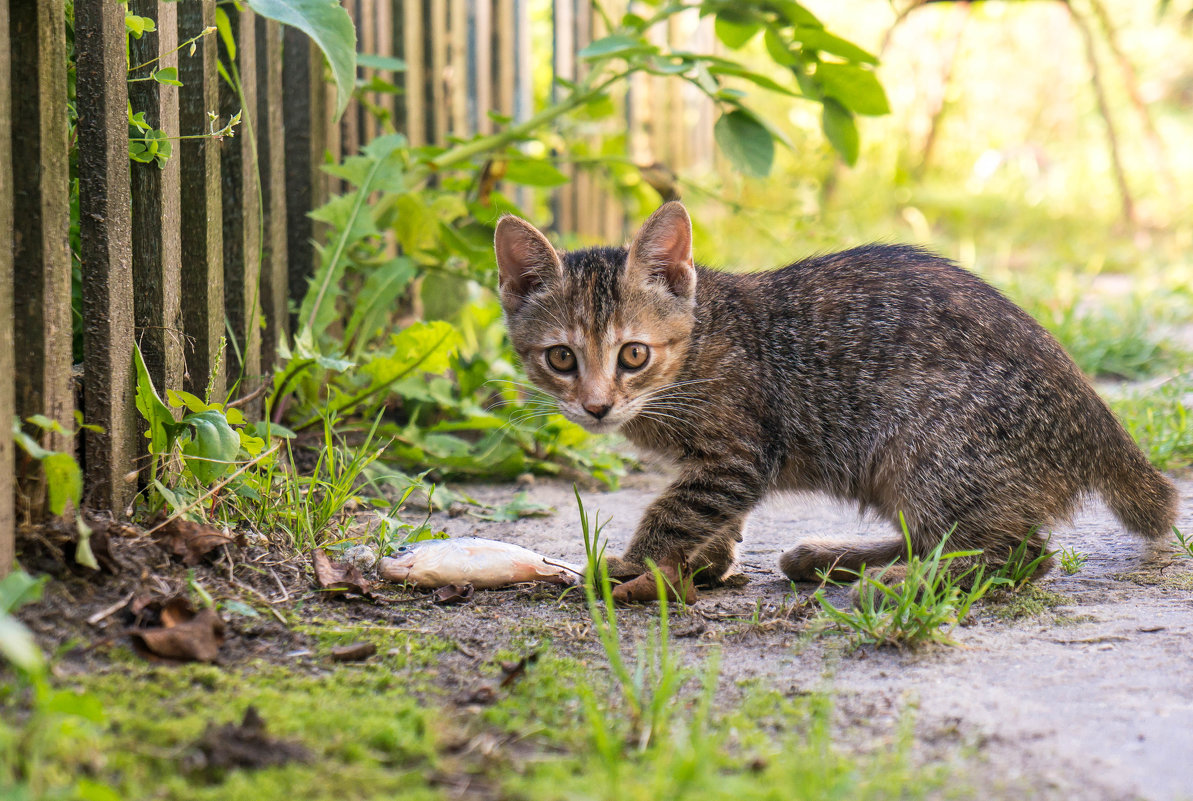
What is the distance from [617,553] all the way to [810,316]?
1110mm

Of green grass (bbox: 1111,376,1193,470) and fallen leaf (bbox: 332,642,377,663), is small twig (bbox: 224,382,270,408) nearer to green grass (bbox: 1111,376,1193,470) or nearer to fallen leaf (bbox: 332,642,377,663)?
fallen leaf (bbox: 332,642,377,663)

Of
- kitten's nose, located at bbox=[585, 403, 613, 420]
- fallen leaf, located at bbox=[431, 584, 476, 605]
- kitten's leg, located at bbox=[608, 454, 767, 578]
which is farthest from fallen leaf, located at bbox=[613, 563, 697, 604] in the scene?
kitten's nose, located at bbox=[585, 403, 613, 420]

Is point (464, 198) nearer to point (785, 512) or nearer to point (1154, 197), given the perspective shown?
point (785, 512)

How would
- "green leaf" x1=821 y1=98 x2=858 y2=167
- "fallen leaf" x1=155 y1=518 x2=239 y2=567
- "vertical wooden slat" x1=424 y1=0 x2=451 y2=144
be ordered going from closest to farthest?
1. "fallen leaf" x1=155 y1=518 x2=239 y2=567
2. "green leaf" x1=821 y1=98 x2=858 y2=167
3. "vertical wooden slat" x1=424 y1=0 x2=451 y2=144

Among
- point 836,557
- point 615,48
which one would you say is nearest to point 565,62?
point 615,48

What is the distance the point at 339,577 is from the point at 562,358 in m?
1.25

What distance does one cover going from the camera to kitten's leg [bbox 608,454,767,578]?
343 centimetres

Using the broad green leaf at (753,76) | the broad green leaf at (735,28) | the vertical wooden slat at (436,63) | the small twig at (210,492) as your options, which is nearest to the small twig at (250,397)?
the small twig at (210,492)

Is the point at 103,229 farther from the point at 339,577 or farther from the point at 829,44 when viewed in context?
the point at 829,44

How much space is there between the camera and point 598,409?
358 centimetres

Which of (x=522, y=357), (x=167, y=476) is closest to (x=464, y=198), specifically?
(x=522, y=357)

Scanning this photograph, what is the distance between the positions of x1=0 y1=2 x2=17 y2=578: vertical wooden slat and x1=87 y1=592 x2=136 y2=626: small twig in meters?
0.21

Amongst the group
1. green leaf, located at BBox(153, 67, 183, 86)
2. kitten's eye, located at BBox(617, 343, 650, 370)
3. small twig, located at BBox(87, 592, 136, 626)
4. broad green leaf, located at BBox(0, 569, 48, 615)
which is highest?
green leaf, located at BBox(153, 67, 183, 86)

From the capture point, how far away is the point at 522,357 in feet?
13.2
